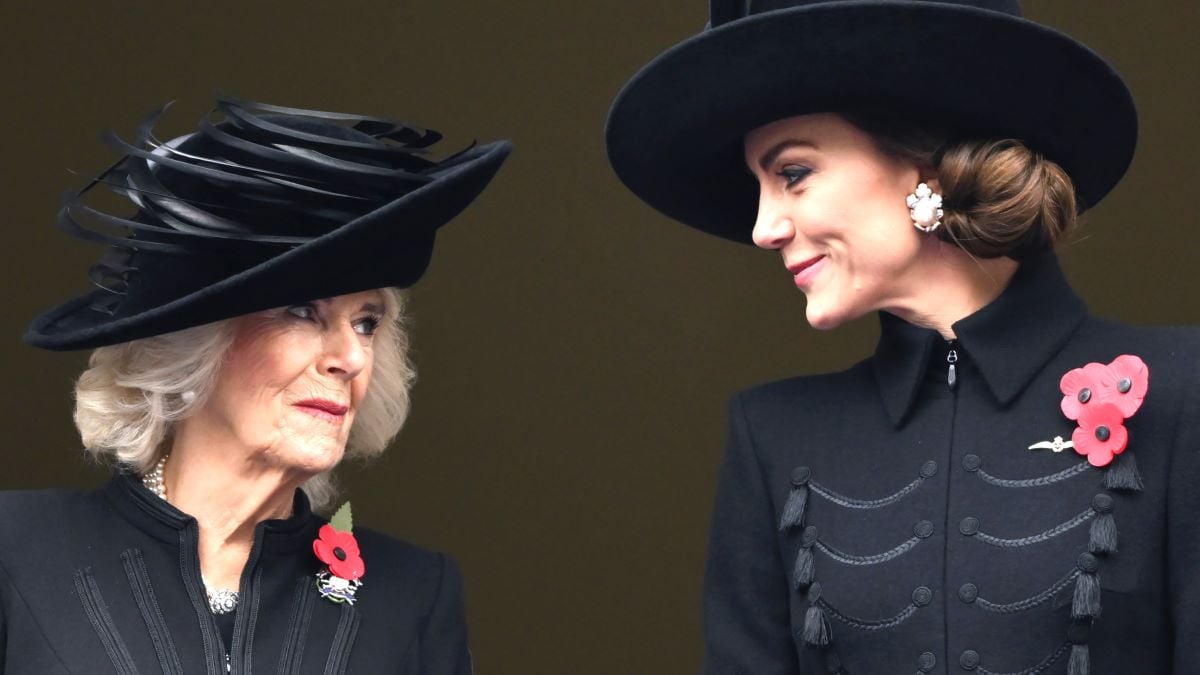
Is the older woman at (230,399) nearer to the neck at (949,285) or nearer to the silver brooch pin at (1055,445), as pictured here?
the neck at (949,285)

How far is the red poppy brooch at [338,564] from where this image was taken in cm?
322

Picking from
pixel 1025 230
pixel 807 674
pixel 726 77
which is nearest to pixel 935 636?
pixel 807 674

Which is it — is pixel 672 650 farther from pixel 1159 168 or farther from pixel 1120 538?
pixel 1120 538

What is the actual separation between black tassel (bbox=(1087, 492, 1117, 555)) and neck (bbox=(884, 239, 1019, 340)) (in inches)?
13.1

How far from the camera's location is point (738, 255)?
5492 mm

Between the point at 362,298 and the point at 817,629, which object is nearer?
the point at 817,629

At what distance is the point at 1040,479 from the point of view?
290 centimetres

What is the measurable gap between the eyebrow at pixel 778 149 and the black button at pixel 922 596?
2.02 feet

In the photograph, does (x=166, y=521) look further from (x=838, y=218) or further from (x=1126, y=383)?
(x=1126, y=383)

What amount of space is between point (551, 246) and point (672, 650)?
105 cm

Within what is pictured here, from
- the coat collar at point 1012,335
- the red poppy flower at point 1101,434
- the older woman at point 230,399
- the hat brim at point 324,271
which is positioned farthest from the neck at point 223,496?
the red poppy flower at point 1101,434

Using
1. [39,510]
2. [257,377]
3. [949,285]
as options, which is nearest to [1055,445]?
[949,285]

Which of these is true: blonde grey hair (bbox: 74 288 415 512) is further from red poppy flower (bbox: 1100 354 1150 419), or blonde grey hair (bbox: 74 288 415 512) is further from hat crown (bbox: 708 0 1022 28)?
red poppy flower (bbox: 1100 354 1150 419)

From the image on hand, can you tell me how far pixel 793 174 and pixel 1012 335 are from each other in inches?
14.6
